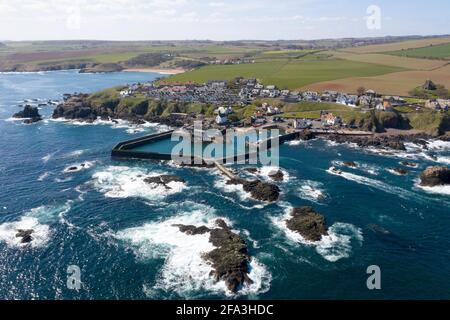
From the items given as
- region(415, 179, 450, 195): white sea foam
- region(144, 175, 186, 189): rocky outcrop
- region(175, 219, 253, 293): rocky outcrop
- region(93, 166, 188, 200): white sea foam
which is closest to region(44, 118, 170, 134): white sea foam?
region(93, 166, 188, 200): white sea foam

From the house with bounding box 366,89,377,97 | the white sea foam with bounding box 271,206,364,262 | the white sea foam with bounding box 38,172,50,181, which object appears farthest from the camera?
the house with bounding box 366,89,377,97

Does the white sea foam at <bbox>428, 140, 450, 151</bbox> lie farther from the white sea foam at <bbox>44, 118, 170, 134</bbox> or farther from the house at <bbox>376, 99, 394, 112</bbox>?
the white sea foam at <bbox>44, 118, 170, 134</bbox>

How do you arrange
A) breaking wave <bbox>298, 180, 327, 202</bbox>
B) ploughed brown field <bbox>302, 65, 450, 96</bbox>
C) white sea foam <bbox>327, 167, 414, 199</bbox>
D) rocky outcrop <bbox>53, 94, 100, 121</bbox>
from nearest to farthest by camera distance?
breaking wave <bbox>298, 180, 327, 202</bbox> → white sea foam <bbox>327, 167, 414, 199</bbox> → rocky outcrop <bbox>53, 94, 100, 121</bbox> → ploughed brown field <bbox>302, 65, 450, 96</bbox>

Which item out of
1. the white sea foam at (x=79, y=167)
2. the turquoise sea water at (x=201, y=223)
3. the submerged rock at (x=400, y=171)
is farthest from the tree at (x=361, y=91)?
the white sea foam at (x=79, y=167)

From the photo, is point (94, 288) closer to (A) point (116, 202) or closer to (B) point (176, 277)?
(B) point (176, 277)

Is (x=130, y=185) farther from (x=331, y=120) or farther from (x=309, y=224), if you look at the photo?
(x=331, y=120)

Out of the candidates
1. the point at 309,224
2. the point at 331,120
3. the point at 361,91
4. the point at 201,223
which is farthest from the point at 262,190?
the point at 361,91

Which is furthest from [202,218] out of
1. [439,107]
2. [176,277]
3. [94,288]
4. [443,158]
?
[439,107]
